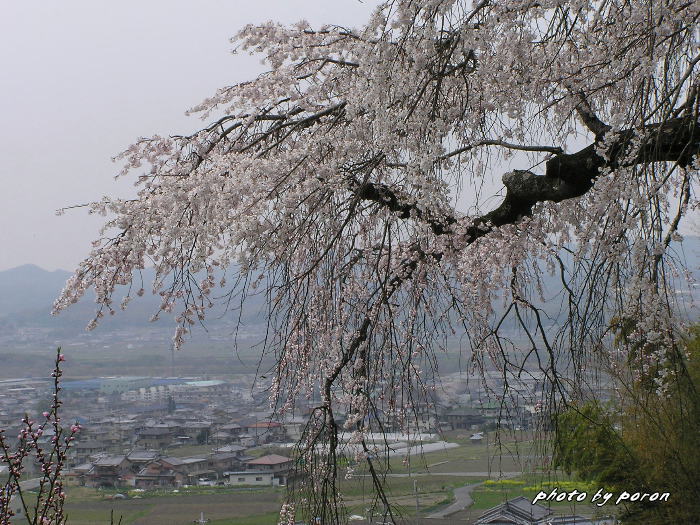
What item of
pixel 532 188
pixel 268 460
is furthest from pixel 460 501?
pixel 532 188

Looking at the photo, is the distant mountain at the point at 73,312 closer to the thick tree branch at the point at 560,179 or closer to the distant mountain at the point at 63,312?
the distant mountain at the point at 63,312

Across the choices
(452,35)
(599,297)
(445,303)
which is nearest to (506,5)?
(452,35)

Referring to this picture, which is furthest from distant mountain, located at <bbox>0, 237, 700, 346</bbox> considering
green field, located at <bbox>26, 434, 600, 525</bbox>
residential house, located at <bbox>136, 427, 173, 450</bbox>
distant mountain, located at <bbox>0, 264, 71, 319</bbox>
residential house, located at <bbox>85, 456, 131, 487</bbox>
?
green field, located at <bbox>26, 434, 600, 525</bbox>

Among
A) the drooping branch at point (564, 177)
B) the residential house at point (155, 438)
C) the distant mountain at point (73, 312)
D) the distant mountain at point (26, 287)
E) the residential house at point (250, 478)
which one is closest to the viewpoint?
Answer: the drooping branch at point (564, 177)

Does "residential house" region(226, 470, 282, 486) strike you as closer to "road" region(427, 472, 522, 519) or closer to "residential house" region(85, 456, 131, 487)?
"residential house" region(85, 456, 131, 487)

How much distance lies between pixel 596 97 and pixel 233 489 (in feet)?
17.6

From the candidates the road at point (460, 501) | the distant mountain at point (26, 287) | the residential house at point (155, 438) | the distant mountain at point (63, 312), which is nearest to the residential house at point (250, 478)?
the residential house at point (155, 438)

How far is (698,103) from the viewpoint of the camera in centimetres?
186

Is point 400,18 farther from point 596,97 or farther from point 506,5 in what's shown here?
point 596,97

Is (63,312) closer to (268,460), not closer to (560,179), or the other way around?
(560,179)

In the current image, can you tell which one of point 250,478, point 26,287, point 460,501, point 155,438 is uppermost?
point 26,287

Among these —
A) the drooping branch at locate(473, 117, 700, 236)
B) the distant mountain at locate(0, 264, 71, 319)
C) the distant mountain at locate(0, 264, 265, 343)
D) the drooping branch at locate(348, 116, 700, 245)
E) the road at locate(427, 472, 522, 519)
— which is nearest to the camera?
the drooping branch at locate(473, 117, 700, 236)

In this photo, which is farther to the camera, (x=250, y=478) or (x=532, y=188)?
(x=250, y=478)

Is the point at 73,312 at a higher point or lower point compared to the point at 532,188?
lower
